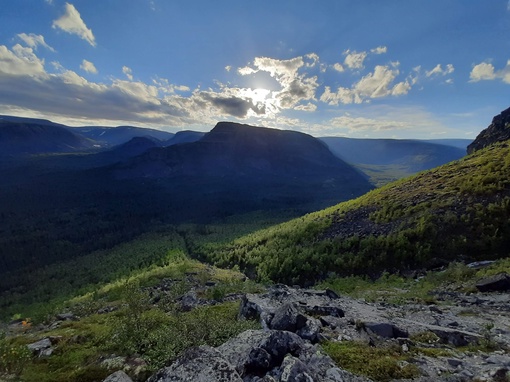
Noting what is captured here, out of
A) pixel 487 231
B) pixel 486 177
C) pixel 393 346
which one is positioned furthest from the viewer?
pixel 486 177

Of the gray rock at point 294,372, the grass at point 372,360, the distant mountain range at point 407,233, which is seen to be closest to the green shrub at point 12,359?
the gray rock at point 294,372

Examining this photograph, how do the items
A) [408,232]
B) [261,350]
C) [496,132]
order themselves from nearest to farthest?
[261,350] → [408,232] → [496,132]

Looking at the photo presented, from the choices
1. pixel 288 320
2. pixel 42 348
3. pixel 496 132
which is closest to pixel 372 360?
pixel 288 320

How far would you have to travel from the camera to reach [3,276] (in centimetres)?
9312

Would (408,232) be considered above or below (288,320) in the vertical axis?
below

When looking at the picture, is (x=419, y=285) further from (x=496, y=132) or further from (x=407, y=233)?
(x=496, y=132)

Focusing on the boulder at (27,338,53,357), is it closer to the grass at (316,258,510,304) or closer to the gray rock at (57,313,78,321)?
the gray rock at (57,313,78,321)

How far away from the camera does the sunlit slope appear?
33188mm

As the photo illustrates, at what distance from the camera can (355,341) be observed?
1301 centimetres

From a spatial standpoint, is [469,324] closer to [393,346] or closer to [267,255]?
[393,346]

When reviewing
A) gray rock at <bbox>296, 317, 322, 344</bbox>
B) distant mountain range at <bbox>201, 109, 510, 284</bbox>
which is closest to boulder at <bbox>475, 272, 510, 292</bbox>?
distant mountain range at <bbox>201, 109, 510, 284</bbox>

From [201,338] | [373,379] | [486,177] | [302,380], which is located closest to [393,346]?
[373,379]

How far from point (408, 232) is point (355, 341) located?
93.6 feet

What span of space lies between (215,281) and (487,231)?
3205cm
